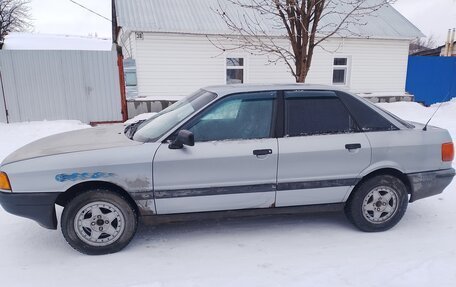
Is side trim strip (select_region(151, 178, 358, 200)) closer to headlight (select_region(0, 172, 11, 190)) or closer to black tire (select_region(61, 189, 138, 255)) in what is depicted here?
black tire (select_region(61, 189, 138, 255))

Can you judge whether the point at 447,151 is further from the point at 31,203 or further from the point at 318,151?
the point at 31,203

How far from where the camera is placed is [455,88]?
616 inches

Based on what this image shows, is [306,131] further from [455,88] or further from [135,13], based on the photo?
[455,88]

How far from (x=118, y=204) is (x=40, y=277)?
0.86 metres

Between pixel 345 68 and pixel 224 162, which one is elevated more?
pixel 345 68

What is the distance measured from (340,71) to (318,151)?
460 inches

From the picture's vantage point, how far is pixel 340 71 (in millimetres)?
14172

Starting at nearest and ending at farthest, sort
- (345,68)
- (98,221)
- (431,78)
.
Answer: (98,221)
(345,68)
(431,78)

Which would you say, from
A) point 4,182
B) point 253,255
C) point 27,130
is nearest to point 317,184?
point 253,255

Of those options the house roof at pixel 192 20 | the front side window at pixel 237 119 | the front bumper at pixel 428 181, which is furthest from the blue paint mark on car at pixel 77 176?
the house roof at pixel 192 20

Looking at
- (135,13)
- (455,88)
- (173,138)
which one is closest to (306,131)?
(173,138)

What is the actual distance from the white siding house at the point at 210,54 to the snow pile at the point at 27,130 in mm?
3167

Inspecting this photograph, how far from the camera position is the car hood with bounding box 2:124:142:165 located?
3283 millimetres

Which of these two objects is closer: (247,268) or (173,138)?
(247,268)
